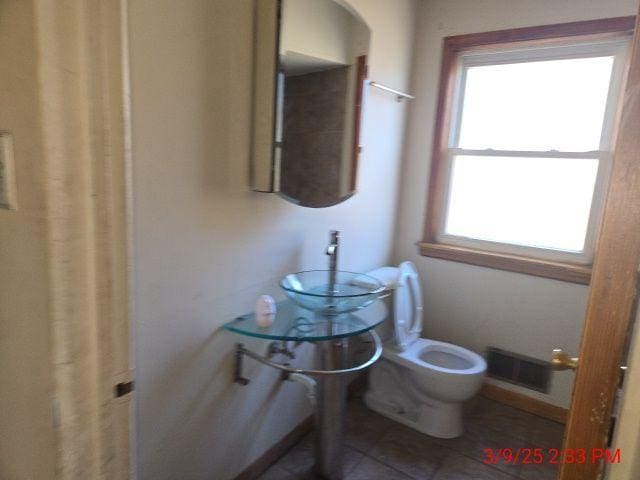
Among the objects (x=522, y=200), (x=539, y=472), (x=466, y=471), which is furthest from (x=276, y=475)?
(x=522, y=200)

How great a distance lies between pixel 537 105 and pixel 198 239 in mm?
1996

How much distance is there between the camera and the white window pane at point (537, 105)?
81.1 inches

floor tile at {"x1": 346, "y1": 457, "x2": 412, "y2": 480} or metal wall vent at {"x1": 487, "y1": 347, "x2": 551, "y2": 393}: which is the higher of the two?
metal wall vent at {"x1": 487, "y1": 347, "x2": 551, "y2": 393}

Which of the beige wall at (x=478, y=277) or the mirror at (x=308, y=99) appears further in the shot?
the beige wall at (x=478, y=277)

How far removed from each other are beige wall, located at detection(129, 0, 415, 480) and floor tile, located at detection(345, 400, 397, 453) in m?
0.49

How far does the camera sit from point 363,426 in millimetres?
2111

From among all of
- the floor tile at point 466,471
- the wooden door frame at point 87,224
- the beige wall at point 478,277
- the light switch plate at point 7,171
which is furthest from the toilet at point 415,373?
the light switch plate at point 7,171

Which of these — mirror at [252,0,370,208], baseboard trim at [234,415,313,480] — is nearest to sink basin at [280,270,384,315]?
mirror at [252,0,370,208]

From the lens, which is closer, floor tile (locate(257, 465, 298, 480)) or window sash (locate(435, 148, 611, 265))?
floor tile (locate(257, 465, 298, 480))

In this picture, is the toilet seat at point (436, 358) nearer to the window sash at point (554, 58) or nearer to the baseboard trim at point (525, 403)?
the baseboard trim at point (525, 403)

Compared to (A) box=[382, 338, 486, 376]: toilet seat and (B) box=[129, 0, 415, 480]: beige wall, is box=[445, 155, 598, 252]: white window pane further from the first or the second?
(B) box=[129, 0, 415, 480]: beige wall

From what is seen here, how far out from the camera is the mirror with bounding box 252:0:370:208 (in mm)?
1335

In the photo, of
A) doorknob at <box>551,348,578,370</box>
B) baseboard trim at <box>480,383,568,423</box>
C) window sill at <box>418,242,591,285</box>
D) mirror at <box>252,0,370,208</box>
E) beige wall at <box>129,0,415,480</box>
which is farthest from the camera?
baseboard trim at <box>480,383,568,423</box>

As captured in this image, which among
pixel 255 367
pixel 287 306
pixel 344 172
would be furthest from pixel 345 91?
pixel 255 367
